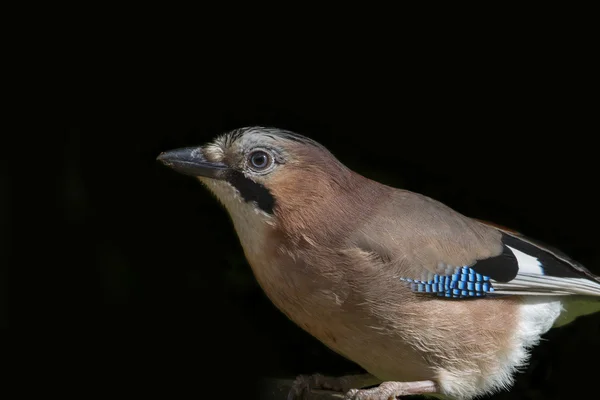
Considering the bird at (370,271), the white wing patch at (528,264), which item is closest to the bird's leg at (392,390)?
the bird at (370,271)

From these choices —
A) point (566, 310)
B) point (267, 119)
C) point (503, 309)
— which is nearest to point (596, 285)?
point (566, 310)

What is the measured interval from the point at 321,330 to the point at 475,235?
79 centimetres

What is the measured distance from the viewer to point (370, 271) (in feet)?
11.0

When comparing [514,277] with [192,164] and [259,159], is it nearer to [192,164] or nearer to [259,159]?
[259,159]

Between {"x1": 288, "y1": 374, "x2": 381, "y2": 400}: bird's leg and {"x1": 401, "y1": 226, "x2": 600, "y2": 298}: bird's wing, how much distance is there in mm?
542

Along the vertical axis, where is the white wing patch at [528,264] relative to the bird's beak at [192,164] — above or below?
below

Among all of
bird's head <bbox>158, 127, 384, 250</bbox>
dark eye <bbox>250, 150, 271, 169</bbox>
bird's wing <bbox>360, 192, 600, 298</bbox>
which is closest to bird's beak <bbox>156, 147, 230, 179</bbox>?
bird's head <bbox>158, 127, 384, 250</bbox>

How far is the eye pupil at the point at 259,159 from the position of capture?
333 centimetres

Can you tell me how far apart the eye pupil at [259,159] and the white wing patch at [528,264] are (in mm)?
1135

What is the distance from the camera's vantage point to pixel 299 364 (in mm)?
4504

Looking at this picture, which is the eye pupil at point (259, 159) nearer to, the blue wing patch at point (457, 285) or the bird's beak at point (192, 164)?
the bird's beak at point (192, 164)

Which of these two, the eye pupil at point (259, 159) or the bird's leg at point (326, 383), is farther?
the bird's leg at point (326, 383)

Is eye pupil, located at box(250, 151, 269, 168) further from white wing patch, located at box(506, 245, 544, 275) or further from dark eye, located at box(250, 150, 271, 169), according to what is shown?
white wing patch, located at box(506, 245, 544, 275)

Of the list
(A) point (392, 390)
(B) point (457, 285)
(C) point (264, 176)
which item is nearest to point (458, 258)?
(B) point (457, 285)
